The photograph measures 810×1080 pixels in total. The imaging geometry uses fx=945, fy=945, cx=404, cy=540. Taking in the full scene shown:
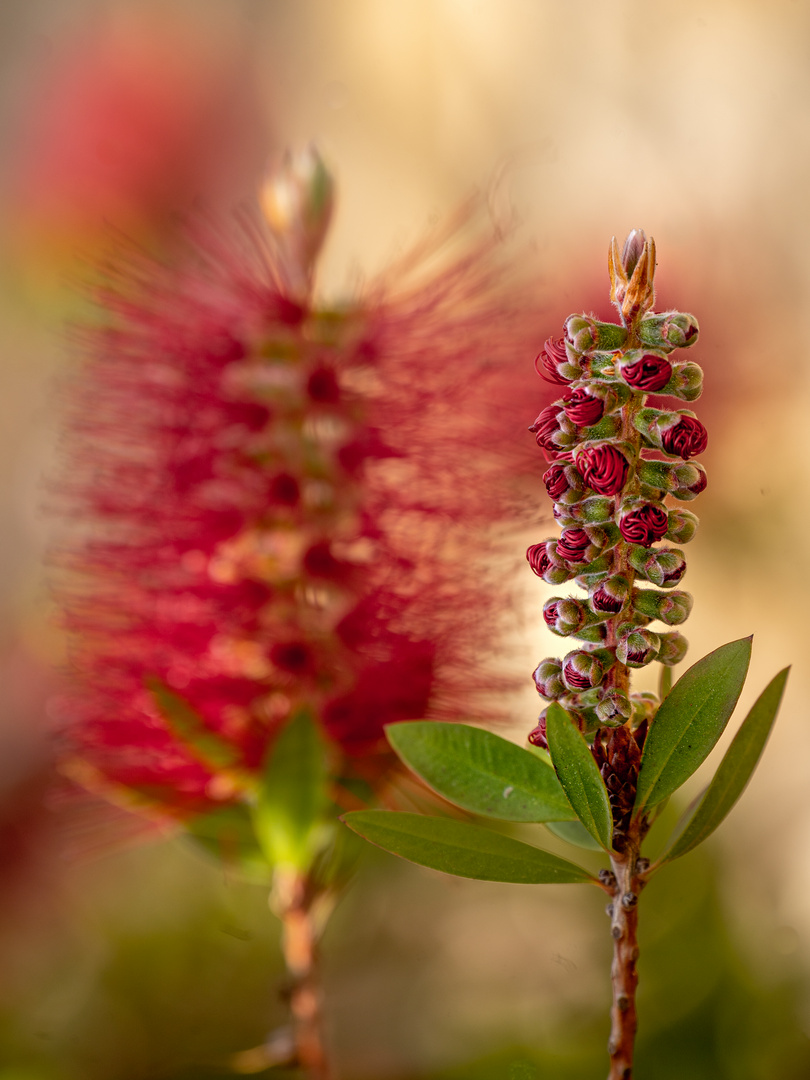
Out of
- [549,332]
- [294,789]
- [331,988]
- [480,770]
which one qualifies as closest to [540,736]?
[480,770]

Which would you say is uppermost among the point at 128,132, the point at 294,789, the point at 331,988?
the point at 128,132

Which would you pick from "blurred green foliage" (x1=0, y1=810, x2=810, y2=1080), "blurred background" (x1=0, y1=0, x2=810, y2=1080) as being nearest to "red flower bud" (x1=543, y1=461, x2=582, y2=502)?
"blurred background" (x1=0, y1=0, x2=810, y2=1080)

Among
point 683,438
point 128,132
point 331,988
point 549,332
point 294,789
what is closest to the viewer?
point 683,438

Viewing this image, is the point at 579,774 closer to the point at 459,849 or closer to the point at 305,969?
the point at 459,849

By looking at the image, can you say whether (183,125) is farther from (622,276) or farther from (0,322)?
(622,276)

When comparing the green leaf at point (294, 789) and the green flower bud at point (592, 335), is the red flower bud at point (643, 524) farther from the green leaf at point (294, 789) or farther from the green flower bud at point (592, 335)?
the green leaf at point (294, 789)

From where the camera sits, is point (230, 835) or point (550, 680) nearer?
point (550, 680)

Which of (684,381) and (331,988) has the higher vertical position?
(684,381)

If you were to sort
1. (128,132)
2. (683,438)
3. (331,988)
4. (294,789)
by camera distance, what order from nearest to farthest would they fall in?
(683,438), (294,789), (331,988), (128,132)

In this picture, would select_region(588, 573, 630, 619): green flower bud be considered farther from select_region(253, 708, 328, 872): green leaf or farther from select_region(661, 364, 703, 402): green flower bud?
select_region(253, 708, 328, 872): green leaf
